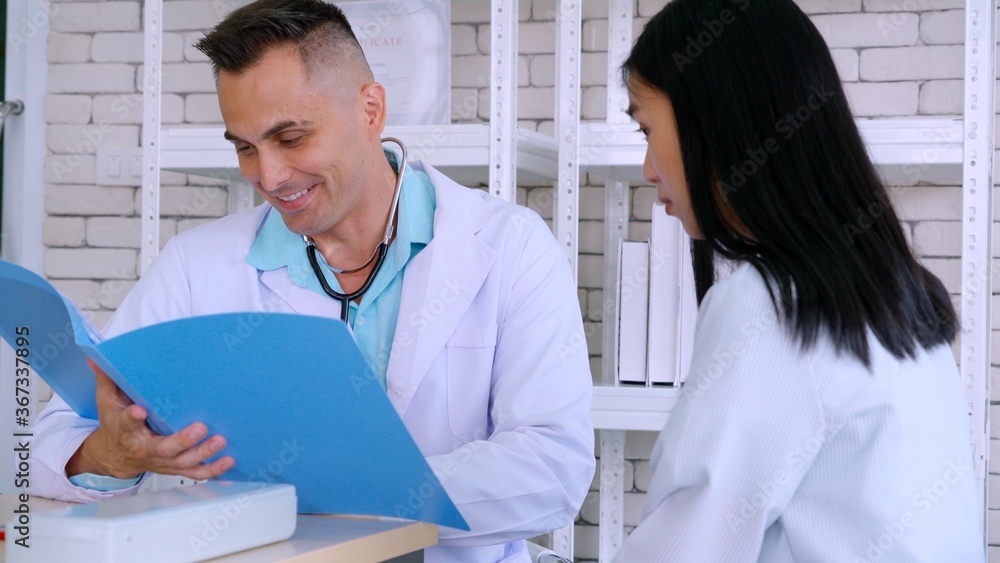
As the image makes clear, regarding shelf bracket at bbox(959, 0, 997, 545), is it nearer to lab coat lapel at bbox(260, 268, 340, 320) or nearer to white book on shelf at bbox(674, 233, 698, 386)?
white book on shelf at bbox(674, 233, 698, 386)

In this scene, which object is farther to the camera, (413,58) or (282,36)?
(413,58)

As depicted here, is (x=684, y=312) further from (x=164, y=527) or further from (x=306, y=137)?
(x=164, y=527)

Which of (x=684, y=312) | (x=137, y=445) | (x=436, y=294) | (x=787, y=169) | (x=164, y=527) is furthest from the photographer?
(x=684, y=312)

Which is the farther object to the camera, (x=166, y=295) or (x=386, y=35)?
(x=386, y=35)

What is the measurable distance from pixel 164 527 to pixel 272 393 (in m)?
0.14

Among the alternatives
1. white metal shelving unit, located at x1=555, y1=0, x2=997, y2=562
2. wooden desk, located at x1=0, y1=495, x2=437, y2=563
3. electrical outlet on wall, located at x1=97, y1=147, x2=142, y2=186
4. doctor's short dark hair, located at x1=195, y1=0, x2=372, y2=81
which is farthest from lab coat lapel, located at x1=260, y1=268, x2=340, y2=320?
electrical outlet on wall, located at x1=97, y1=147, x2=142, y2=186

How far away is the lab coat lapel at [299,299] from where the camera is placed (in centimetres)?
151

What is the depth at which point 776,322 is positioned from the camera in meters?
0.82

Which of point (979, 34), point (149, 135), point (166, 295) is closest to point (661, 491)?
point (166, 295)

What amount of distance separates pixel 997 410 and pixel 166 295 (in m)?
1.79

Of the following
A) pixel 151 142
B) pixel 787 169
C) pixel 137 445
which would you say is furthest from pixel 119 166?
pixel 787 169

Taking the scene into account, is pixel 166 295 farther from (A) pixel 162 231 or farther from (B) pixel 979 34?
(B) pixel 979 34

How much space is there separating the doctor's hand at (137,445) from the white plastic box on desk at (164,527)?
60mm

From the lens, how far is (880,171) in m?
1.83
